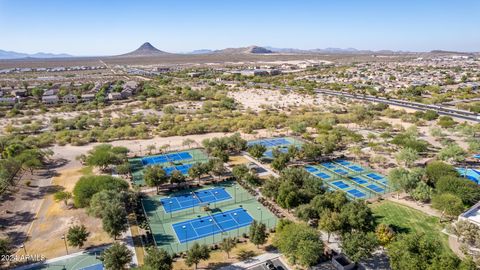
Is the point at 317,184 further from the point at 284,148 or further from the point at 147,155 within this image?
the point at 147,155

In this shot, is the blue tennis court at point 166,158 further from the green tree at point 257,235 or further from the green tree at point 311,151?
the green tree at point 257,235

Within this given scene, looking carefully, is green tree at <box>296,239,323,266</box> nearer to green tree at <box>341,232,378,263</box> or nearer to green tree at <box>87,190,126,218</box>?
green tree at <box>341,232,378,263</box>

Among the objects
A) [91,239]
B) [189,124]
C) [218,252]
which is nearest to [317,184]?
[218,252]

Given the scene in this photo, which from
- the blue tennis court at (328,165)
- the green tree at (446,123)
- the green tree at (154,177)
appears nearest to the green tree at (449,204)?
the blue tennis court at (328,165)

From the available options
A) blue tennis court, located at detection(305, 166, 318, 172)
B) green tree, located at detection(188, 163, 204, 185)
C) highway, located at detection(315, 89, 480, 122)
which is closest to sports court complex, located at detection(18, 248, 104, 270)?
green tree, located at detection(188, 163, 204, 185)

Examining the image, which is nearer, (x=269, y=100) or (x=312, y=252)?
(x=312, y=252)
